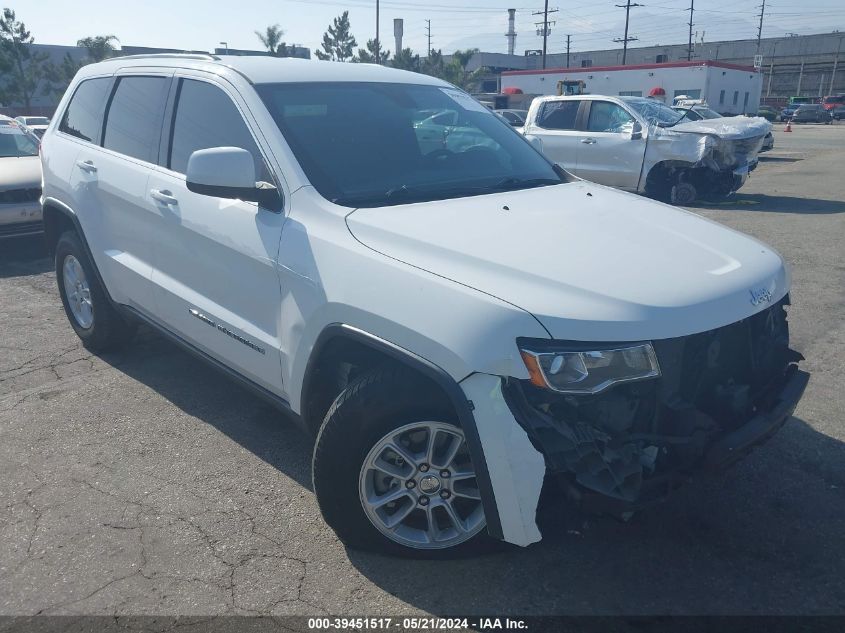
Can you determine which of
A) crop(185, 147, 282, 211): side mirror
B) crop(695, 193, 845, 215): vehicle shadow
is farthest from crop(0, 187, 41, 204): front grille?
crop(695, 193, 845, 215): vehicle shadow

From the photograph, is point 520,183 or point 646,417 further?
point 520,183

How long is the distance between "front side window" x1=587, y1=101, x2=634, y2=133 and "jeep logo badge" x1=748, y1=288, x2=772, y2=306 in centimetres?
981

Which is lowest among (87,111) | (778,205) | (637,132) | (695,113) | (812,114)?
(812,114)

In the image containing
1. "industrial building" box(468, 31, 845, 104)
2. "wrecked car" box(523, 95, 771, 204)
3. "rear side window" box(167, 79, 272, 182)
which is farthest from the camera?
"industrial building" box(468, 31, 845, 104)

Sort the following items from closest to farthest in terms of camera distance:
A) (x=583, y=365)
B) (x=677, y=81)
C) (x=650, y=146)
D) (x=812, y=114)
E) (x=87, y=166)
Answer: (x=583, y=365) < (x=87, y=166) < (x=650, y=146) < (x=677, y=81) < (x=812, y=114)

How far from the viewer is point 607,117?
40.5 ft

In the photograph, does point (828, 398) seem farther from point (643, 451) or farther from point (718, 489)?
point (643, 451)

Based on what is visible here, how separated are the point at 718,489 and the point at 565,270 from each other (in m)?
1.54

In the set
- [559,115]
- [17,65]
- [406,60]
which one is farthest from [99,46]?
[559,115]

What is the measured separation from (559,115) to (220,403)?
9937 mm

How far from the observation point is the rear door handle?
464 cm

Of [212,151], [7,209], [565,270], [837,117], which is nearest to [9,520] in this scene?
[212,151]

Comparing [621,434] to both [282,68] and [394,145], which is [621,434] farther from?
[282,68]

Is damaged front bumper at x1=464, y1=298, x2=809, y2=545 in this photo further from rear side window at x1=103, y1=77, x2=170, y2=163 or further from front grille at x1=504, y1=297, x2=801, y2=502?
rear side window at x1=103, y1=77, x2=170, y2=163
